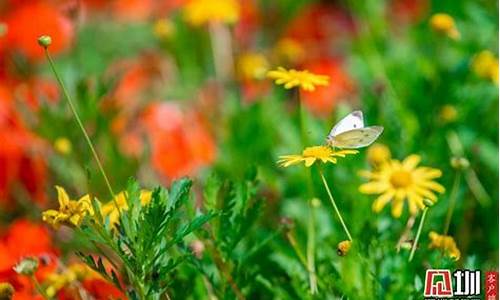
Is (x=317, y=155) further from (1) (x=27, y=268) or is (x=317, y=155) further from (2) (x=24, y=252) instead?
(2) (x=24, y=252)

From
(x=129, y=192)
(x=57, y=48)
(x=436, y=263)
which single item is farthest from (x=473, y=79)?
(x=57, y=48)

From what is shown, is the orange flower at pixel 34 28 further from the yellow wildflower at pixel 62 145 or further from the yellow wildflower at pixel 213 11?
the yellow wildflower at pixel 62 145

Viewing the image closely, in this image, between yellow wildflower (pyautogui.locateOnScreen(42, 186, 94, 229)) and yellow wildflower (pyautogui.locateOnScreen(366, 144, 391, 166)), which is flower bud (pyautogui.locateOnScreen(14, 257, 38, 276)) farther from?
yellow wildflower (pyautogui.locateOnScreen(366, 144, 391, 166))

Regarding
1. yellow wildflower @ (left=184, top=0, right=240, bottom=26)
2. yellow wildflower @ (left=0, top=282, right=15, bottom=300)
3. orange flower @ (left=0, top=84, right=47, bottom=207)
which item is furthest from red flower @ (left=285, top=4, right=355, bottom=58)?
yellow wildflower @ (left=0, top=282, right=15, bottom=300)

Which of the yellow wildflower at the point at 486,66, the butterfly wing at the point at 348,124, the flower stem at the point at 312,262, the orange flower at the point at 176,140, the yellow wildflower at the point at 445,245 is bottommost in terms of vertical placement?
the yellow wildflower at the point at 445,245

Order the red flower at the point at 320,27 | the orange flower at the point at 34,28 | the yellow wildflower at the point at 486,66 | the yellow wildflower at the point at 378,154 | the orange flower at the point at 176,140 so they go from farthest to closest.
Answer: the red flower at the point at 320,27 < the orange flower at the point at 34,28 < the orange flower at the point at 176,140 < the yellow wildflower at the point at 486,66 < the yellow wildflower at the point at 378,154

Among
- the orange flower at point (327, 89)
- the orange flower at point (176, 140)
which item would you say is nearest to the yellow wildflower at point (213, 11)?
the orange flower at point (176, 140)

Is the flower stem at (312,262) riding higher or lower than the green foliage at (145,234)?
lower
